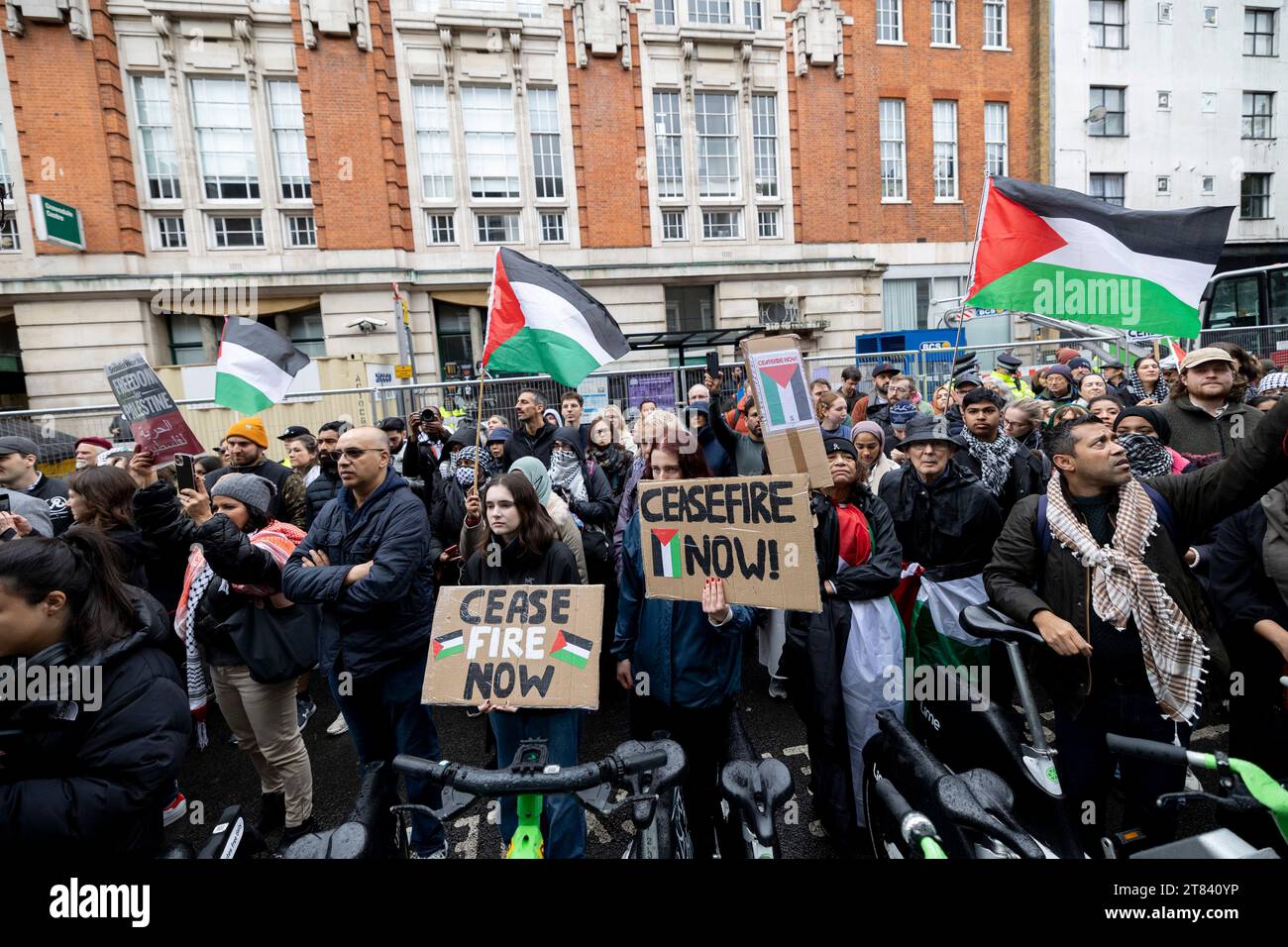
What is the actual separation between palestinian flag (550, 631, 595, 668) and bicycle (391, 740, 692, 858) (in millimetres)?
346

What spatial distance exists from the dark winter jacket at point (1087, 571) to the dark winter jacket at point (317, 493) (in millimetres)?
4383

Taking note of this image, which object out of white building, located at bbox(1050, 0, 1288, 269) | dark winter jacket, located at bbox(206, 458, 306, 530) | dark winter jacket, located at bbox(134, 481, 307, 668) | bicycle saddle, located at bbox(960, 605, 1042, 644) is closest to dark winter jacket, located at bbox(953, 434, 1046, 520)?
bicycle saddle, located at bbox(960, 605, 1042, 644)

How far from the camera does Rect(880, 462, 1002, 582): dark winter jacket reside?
11.5 ft

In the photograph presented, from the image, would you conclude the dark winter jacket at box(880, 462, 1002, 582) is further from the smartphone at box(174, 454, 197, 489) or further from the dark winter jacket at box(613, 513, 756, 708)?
the smartphone at box(174, 454, 197, 489)

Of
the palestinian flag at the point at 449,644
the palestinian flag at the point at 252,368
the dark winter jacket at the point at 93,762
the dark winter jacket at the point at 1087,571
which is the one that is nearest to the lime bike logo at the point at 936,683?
the dark winter jacket at the point at 1087,571

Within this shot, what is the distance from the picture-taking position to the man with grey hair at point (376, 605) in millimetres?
2910

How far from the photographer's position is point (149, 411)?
3.04 m

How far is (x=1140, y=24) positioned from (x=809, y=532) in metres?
29.7

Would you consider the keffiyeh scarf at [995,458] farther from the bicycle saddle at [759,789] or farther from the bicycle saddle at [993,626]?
the bicycle saddle at [759,789]

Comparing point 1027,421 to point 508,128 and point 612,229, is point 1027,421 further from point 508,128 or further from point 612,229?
point 508,128

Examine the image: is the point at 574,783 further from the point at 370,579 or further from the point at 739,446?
the point at 739,446

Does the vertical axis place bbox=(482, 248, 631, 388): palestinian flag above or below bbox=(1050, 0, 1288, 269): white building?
below

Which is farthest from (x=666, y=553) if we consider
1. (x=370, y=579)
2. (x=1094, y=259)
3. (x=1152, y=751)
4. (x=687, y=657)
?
(x=1094, y=259)
